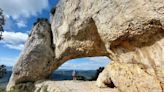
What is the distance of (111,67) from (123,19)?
16.8 feet

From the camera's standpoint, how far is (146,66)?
1620cm

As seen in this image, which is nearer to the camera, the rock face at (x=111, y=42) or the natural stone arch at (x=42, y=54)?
the rock face at (x=111, y=42)

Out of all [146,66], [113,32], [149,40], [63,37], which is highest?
[63,37]

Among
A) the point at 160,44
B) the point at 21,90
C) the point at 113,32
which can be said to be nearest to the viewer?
the point at 160,44

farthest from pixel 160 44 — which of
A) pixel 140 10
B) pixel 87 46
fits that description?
pixel 87 46

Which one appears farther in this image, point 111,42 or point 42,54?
point 42,54

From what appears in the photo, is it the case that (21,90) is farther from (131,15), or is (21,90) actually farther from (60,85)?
(131,15)

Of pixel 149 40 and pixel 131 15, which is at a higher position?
pixel 131 15

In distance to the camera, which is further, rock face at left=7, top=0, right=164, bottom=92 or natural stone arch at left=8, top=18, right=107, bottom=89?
natural stone arch at left=8, top=18, right=107, bottom=89

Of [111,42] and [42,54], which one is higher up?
[42,54]

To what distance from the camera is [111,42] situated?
18062mm

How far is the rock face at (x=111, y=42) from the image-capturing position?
15.2m

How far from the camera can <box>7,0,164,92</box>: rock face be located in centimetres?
1523

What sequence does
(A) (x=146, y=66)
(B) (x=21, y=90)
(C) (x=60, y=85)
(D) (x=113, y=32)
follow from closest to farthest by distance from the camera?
(A) (x=146, y=66), (D) (x=113, y=32), (C) (x=60, y=85), (B) (x=21, y=90)
